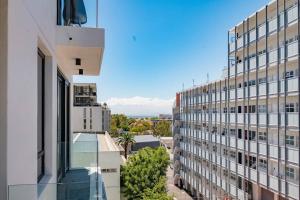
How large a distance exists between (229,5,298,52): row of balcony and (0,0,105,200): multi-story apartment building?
12.2 metres

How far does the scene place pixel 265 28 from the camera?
1745cm

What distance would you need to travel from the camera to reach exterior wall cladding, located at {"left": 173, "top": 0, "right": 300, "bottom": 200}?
1545cm

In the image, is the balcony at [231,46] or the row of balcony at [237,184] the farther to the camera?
the balcony at [231,46]

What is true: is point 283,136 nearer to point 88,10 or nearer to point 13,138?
point 88,10

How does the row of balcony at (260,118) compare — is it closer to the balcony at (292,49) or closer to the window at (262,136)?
the window at (262,136)

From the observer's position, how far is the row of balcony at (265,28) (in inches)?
600

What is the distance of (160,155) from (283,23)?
51.6 feet

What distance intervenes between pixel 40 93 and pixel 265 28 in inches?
619

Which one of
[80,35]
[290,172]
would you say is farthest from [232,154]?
[80,35]

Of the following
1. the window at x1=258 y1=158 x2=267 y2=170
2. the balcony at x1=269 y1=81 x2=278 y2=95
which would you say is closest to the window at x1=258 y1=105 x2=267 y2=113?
the balcony at x1=269 y1=81 x2=278 y2=95

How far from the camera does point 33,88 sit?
337 cm

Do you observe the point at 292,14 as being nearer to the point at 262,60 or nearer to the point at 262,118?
the point at 262,60

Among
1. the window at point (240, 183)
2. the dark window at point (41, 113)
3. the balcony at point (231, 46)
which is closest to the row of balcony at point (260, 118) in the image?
the window at point (240, 183)

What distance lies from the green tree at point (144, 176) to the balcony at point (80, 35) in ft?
56.9
